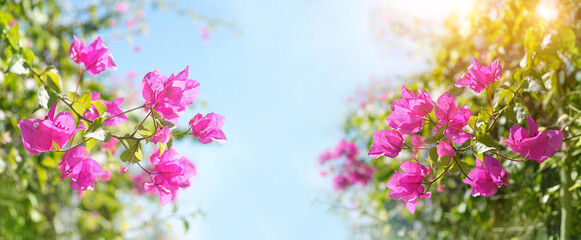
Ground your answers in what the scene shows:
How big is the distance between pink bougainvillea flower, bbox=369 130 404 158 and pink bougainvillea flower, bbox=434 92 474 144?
0.07 m

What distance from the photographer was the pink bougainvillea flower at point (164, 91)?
78 centimetres

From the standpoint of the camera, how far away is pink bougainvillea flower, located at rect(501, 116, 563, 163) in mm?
767

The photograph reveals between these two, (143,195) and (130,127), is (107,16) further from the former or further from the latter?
(143,195)

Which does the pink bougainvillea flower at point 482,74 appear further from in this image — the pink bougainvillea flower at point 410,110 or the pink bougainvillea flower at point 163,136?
the pink bougainvillea flower at point 163,136

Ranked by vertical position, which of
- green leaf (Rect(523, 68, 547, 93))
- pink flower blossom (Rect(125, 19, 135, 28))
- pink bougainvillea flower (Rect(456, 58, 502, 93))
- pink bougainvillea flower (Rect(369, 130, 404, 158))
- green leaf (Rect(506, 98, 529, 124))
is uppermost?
pink flower blossom (Rect(125, 19, 135, 28))

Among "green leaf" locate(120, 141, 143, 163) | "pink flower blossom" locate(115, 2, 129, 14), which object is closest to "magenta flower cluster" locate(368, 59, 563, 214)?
"green leaf" locate(120, 141, 143, 163)

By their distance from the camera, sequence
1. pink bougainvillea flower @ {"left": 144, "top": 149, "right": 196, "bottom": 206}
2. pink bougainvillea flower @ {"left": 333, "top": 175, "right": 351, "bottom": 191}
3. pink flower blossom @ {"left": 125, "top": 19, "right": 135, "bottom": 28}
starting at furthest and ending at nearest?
pink flower blossom @ {"left": 125, "top": 19, "right": 135, "bottom": 28}, pink bougainvillea flower @ {"left": 333, "top": 175, "right": 351, "bottom": 191}, pink bougainvillea flower @ {"left": 144, "top": 149, "right": 196, "bottom": 206}

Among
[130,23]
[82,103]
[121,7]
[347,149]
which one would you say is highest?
[130,23]

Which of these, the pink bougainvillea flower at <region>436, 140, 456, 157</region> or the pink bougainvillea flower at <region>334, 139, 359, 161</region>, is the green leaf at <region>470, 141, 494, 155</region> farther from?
the pink bougainvillea flower at <region>334, 139, 359, 161</region>

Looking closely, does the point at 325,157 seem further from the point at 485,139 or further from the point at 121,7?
the point at 485,139

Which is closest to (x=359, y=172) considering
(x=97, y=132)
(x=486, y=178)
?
(x=486, y=178)

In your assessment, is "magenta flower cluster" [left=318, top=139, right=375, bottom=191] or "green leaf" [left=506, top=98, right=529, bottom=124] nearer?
"green leaf" [left=506, top=98, right=529, bottom=124]

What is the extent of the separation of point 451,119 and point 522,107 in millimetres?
159

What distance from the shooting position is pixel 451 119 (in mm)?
816
